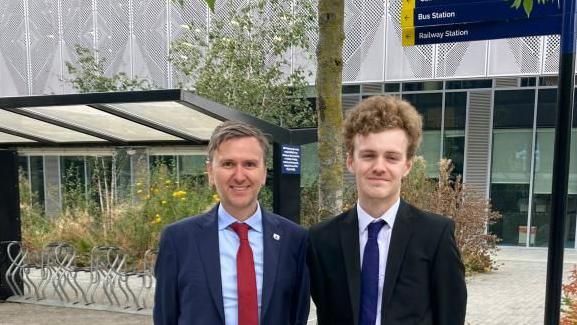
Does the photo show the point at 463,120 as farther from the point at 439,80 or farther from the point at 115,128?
the point at 115,128

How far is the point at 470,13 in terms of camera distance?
3049mm

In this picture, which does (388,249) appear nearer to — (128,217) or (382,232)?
(382,232)

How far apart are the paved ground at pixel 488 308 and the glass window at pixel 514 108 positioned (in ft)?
13.6

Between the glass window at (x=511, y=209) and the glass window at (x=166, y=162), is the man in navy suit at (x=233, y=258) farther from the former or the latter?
the glass window at (x=511, y=209)

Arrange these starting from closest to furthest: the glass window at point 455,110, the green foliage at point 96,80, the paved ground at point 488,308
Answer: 1. the paved ground at point 488,308
2. the glass window at point 455,110
3. the green foliage at point 96,80

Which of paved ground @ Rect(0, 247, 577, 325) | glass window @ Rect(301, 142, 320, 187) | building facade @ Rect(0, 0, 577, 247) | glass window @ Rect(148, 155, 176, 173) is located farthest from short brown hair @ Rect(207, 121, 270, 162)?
building facade @ Rect(0, 0, 577, 247)

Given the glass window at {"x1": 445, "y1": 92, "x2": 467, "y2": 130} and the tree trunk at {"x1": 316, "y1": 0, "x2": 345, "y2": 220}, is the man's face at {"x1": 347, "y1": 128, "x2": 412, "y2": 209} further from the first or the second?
the glass window at {"x1": 445, "y1": 92, "x2": 467, "y2": 130}

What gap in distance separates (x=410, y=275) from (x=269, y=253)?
61 cm

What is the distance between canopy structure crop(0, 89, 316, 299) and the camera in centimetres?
445

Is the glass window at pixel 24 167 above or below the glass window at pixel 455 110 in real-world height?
below

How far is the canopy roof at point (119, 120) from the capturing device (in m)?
4.41

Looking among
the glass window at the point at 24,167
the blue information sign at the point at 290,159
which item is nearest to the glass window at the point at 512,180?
the blue information sign at the point at 290,159

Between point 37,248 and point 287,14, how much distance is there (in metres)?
6.48

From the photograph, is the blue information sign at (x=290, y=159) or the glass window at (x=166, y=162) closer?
the blue information sign at (x=290, y=159)
